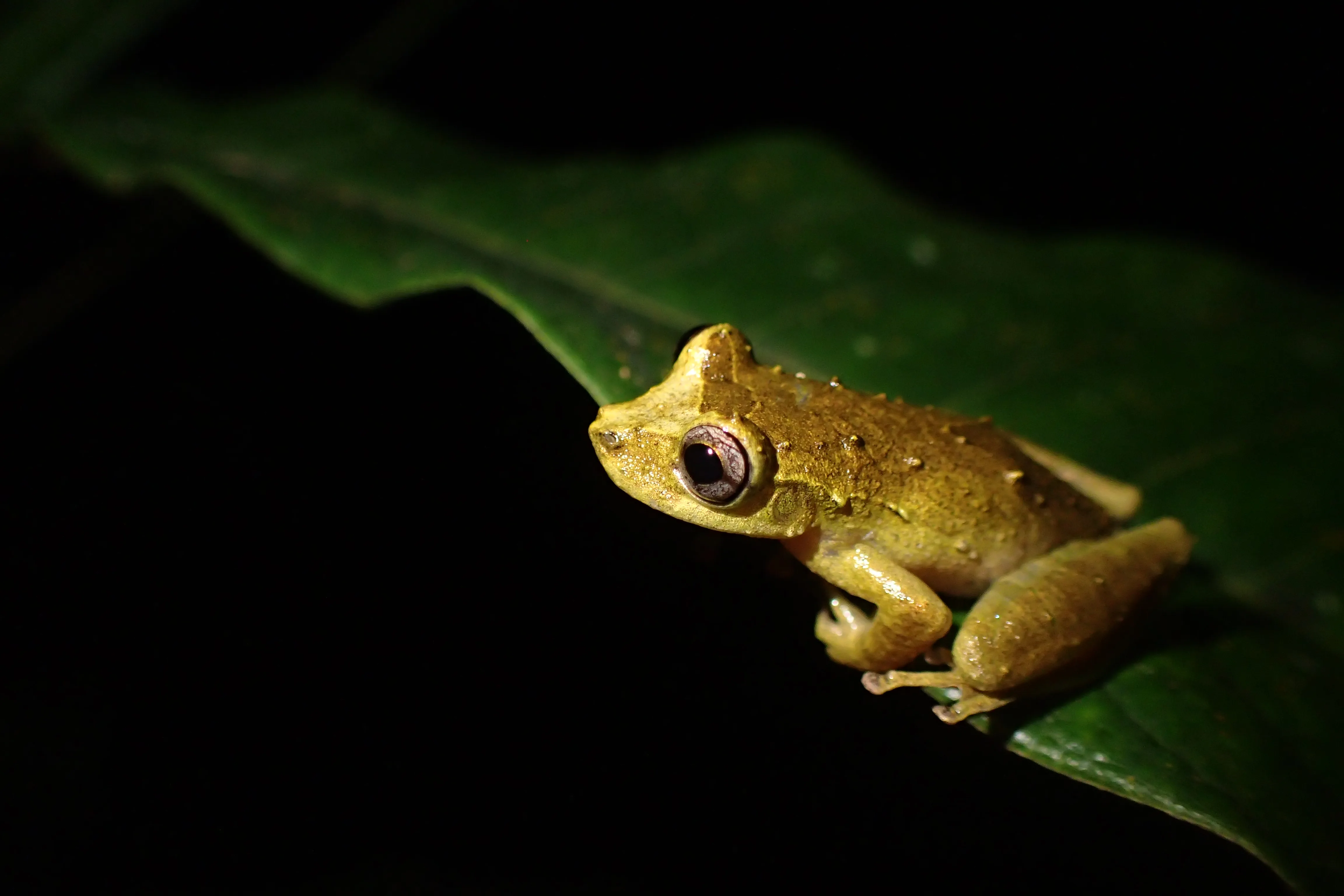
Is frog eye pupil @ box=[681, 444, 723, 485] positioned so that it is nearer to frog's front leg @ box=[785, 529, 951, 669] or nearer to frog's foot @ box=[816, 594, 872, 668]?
frog's front leg @ box=[785, 529, 951, 669]

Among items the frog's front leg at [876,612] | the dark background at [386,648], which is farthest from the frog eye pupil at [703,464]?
the dark background at [386,648]

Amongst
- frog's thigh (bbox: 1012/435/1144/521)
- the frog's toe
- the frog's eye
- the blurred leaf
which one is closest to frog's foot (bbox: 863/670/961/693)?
the frog's toe

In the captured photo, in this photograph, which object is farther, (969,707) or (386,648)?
(386,648)

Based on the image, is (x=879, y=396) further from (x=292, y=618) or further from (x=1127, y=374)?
(x=292, y=618)

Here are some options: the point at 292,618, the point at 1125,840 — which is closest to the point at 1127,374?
the point at 1125,840

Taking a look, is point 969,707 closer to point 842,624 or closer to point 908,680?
point 908,680

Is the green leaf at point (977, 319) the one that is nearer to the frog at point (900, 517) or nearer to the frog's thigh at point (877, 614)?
the frog at point (900, 517)

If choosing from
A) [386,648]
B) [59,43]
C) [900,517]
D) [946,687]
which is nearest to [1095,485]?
[900,517]
